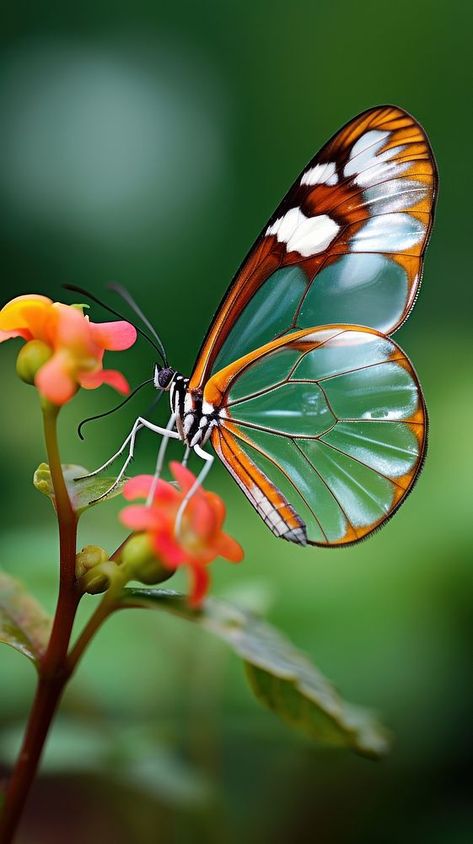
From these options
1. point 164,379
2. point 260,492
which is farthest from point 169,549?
point 164,379

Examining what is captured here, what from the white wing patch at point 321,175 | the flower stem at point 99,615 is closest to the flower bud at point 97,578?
the flower stem at point 99,615

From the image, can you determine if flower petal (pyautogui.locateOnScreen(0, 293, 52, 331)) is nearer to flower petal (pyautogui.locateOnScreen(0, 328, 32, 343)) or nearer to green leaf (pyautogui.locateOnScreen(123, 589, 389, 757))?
flower petal (pyautogui.locateOnScreen(0, 328, 32, 343))

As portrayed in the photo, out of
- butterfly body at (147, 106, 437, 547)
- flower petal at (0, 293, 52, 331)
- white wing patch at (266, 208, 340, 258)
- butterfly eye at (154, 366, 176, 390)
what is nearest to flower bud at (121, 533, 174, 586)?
flower petal at (0, 293, 52, 331)

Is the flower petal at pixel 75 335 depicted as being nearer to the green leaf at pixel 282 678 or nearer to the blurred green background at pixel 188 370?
the green leaf at pixel 282 678

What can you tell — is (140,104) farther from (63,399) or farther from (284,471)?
(63,399)

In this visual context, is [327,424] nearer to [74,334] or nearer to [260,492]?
[260,492]
